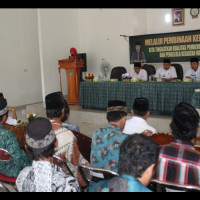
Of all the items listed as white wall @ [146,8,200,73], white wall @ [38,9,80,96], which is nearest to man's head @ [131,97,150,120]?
white wall @ [146,8,200,73]

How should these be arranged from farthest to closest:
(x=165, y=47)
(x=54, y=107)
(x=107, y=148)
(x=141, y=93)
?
1. (x=165, y=47)
2. (x=141, y=93)
3. (x=54, y=107)
4. (x=107, y=148)

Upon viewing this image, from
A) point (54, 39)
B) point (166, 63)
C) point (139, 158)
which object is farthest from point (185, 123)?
point (54, 39)

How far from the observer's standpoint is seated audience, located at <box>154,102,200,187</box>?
135 cm

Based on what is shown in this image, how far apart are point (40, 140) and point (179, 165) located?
0.69 metres

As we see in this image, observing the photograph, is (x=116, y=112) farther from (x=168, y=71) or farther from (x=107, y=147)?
(x=168, y=71)

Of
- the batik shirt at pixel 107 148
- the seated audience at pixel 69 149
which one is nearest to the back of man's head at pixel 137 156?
the batik shirt at pixel 107 148

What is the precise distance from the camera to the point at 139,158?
107 centimetres

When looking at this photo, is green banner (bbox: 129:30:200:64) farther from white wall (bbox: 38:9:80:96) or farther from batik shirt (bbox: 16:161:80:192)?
batik shirt (bbox: 16:161:80:192)

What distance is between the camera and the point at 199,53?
6.45 meters

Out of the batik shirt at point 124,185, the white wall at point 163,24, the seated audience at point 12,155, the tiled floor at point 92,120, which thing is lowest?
the tiled floor at point 92,120

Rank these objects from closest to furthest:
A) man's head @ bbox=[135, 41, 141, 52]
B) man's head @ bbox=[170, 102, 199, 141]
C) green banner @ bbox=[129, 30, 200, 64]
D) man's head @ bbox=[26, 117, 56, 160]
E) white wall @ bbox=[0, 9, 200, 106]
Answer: man's head @ bbox=[26, 117, 56, 160], man's head @ bbox=[170, 102, 199, 141], green banner @ bbox=[129, 30, 200, 64], white wall @ bbox=[0, 9, 200, 106], man's head @ bbox=[135, 41, 141, 52]

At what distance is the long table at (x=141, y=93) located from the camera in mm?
4535

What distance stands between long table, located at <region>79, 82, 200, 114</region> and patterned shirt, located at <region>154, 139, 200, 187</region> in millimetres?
3197

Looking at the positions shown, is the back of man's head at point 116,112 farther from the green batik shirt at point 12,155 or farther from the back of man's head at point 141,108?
the green batik shirt at point 12,155
